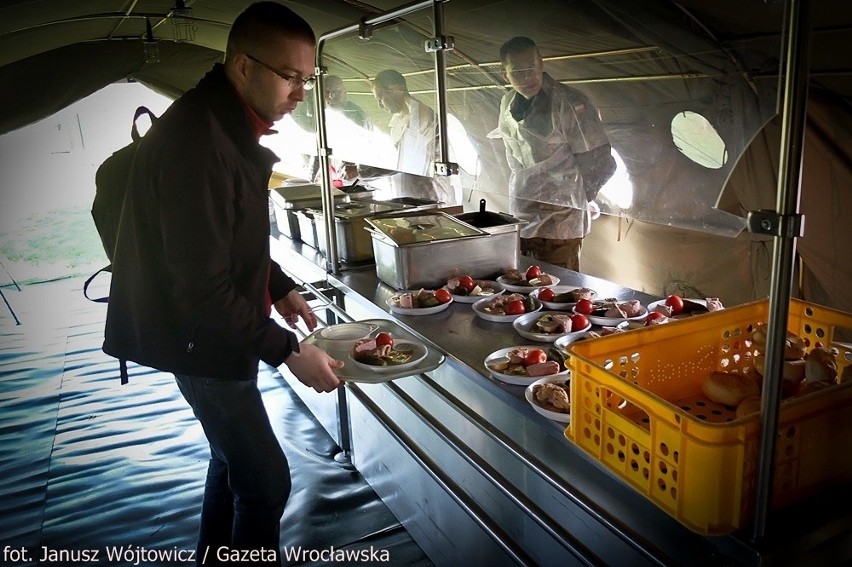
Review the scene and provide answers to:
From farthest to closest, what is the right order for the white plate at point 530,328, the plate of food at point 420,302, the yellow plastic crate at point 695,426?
1. the plate of food at point 420,302
2. the white plate at point 530,328
3. the yellow plastic crate at point 695,426

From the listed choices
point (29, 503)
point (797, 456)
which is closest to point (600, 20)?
point (797, 456)

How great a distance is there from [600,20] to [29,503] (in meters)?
3.42

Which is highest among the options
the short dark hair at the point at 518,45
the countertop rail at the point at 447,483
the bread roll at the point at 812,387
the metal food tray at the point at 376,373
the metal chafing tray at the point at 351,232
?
the short dark hair at the point at 518,45

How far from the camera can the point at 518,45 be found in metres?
2.08

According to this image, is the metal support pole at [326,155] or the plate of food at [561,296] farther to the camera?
the metal support pole at [326,155]

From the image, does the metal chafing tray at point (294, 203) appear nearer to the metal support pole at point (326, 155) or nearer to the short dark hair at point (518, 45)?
the metal support pole at point (326, 155)

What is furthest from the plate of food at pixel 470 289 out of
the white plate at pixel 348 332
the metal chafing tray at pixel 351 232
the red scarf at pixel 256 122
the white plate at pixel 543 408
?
the red scarf at pixel 256 122

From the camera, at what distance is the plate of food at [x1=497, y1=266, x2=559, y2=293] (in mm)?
2387

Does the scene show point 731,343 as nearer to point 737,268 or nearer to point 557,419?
point 557,419

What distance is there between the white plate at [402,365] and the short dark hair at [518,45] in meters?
1.01

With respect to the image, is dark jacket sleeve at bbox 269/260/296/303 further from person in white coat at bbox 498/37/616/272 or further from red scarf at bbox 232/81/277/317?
person in white coat at bbox 498/37/616/272

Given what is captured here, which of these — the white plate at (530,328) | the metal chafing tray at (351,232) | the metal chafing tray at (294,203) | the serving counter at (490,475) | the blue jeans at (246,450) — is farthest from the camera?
the metal chafing tray at (294,203)

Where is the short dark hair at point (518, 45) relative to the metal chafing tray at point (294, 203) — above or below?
above

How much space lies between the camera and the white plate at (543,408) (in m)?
1.42
